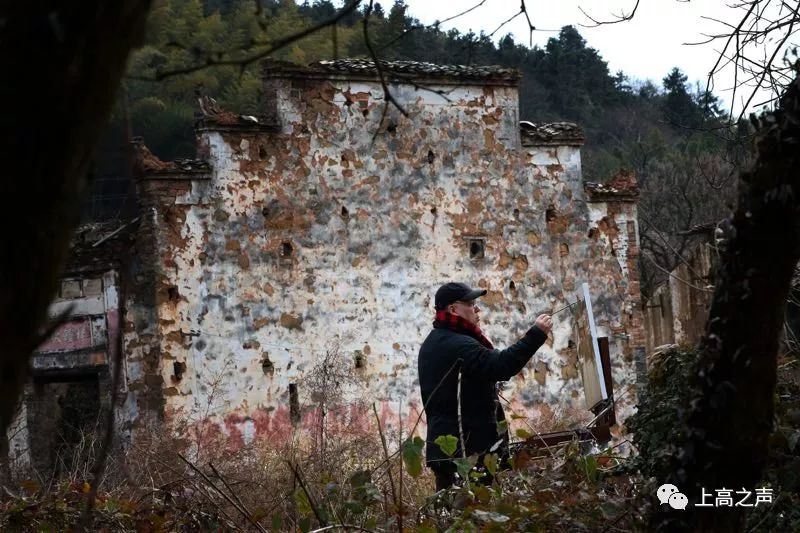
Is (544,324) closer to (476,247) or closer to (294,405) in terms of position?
(294,405)

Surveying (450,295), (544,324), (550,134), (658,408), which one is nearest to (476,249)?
(550,134)

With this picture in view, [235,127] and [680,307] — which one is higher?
[235,127]

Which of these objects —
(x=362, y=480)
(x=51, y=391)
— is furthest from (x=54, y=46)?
(x=51, y=391)

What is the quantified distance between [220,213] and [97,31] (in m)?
14.1

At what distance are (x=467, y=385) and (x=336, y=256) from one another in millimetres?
10343

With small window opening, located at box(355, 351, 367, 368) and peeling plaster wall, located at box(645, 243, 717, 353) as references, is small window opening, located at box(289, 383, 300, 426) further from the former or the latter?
peeling plaster wall, located at box(645, 243, 717, 353)

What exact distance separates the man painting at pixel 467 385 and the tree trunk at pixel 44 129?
4.09 m

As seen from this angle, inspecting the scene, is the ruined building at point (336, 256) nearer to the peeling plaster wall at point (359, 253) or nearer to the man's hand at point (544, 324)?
the peeling plaster wall at point (359, 253)

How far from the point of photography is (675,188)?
33875 millimetres

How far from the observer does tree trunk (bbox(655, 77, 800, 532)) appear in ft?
12.6

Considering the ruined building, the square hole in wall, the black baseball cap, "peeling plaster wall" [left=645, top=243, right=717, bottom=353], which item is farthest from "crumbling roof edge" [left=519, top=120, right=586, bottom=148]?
the black baseball cap

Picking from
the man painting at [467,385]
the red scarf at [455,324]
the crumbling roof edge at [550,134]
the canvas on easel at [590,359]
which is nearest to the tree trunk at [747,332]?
the man painting at [467,385]

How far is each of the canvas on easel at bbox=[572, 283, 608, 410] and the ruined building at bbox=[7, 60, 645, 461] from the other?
6.54 m

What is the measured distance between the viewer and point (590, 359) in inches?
352
